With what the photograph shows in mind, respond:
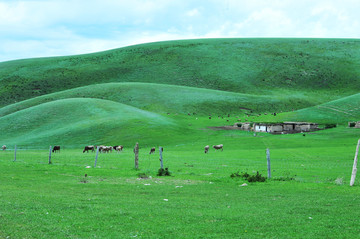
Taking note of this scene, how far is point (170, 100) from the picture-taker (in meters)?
133

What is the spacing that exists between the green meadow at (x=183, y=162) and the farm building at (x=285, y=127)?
5.02m

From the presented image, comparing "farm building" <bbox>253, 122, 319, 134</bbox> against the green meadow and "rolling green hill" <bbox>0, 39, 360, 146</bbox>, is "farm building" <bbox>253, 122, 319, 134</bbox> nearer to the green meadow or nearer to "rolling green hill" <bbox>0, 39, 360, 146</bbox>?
the green meadow

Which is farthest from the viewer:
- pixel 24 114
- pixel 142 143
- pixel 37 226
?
pixel 24 114

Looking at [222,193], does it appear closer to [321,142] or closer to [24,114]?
[321,142]

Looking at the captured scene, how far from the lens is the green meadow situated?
43.4ft

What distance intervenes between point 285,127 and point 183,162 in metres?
47.7

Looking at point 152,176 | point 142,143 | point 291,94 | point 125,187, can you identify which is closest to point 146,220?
point 125,187

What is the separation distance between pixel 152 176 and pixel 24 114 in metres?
84.6

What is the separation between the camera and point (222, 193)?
2000cm

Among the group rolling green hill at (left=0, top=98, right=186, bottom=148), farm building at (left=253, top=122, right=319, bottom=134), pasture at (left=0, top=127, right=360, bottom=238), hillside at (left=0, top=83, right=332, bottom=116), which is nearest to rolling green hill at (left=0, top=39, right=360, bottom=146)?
rolling green hill at (left=0, top=98, right=186, bottom=148)

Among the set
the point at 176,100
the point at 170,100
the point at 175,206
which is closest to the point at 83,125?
the point at 170,100

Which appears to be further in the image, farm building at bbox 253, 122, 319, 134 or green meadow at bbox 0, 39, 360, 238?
farm building at bbox 253, 122, 319, 134

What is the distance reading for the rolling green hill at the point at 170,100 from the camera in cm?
8350

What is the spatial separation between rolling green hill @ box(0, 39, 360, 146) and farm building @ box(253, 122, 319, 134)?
10.3 metres
